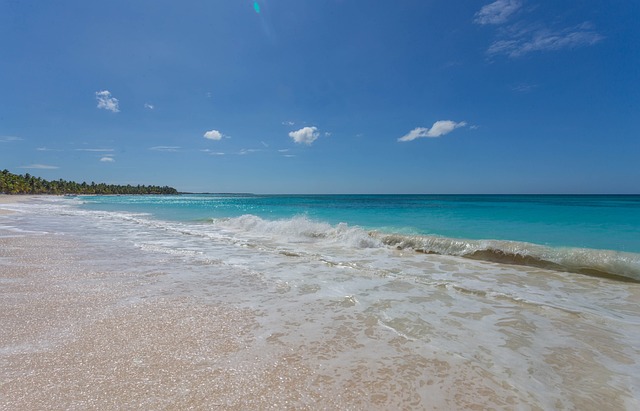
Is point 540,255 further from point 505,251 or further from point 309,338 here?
point 309,338

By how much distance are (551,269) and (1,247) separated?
17124 millimetres

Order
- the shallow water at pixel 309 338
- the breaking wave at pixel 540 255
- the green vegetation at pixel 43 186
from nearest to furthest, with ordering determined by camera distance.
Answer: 1. the shallow water at pixel 309 338
2. the breaking wave at pixel 540 255
3. the green vegetation at pixel 43 186

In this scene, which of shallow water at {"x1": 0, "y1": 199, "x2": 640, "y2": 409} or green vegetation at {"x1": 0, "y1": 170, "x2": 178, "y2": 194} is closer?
shallow water at {"x1": 0, "y1": 199, "x2": 640, "y2": 409}

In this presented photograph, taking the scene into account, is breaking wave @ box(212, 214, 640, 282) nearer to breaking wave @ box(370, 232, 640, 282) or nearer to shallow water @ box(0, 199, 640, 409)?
breaking wave @ box(370, 232, 640, 282)

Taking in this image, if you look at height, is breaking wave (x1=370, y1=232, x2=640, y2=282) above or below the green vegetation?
below

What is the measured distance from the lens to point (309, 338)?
3963mm

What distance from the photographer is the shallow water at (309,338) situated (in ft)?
9.21

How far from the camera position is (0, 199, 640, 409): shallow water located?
2.81 m

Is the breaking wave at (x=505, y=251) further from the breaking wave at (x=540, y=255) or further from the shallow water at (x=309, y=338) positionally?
the shallow water at (x=309, y=338)

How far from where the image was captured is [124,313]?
4.54 m

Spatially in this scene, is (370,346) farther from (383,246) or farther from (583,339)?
(383,246)

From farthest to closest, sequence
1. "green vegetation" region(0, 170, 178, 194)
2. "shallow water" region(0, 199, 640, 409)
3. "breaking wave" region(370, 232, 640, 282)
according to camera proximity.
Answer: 1. "green vegetation" region(0, 170, 178, 194)
2. "breaking wave" region(370, 232, 640, 282)
3. "shallow water" region(0, 199, 640, 409)

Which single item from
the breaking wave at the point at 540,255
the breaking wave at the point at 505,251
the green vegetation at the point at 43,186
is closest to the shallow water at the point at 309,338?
the breaking wave at the point at 540,255

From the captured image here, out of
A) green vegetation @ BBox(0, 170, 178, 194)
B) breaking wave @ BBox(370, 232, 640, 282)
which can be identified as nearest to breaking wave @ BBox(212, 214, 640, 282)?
breaking wave @ BBox(370, 232, 640, 282)
